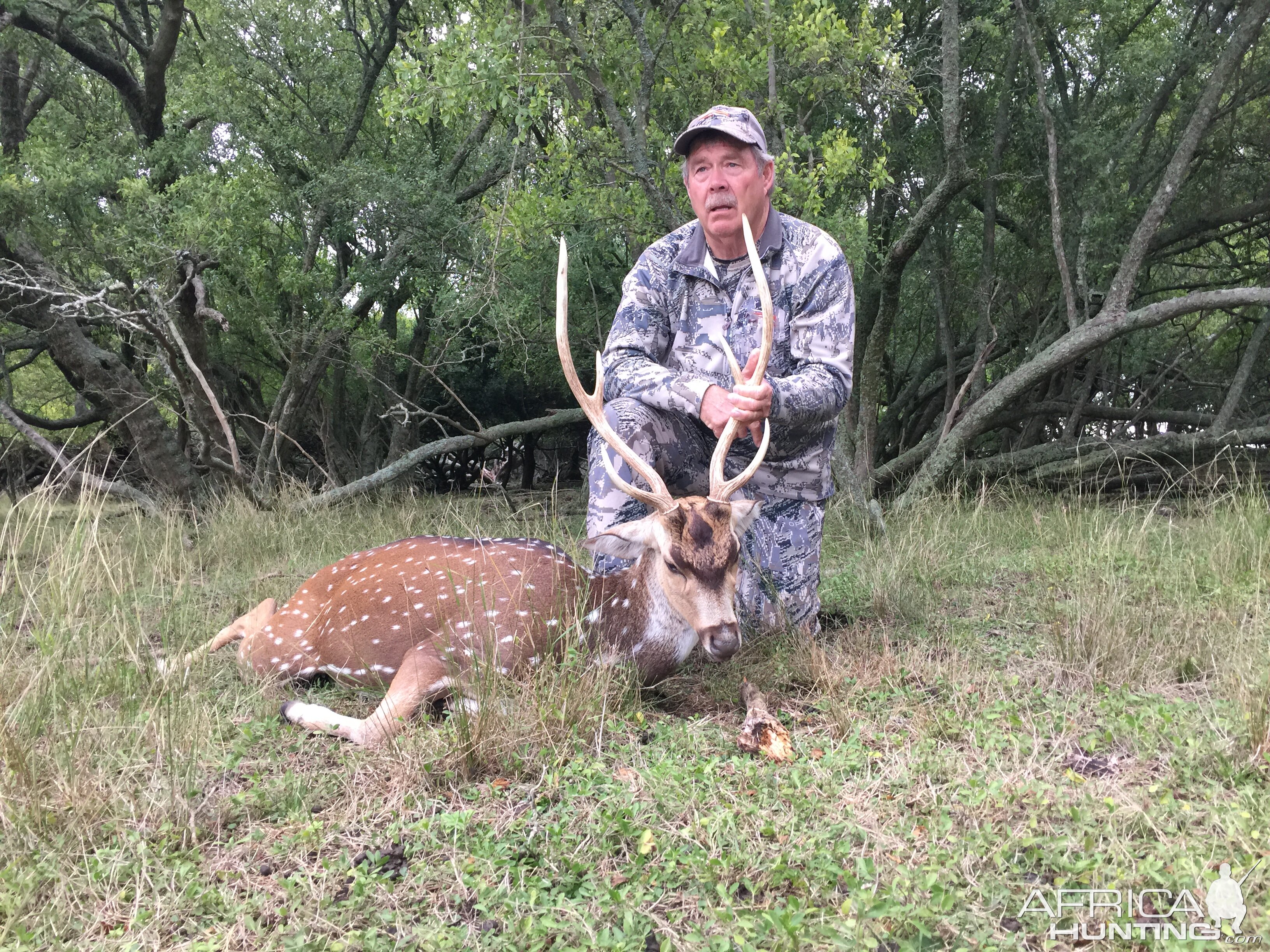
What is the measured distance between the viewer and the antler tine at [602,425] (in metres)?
3.04

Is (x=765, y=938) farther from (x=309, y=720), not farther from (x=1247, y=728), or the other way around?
(x=309, y=720)

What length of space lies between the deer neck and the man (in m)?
0.39

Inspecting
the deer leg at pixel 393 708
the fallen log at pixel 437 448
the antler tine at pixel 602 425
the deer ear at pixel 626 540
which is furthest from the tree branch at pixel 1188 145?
the deer leg at pixel 393 708

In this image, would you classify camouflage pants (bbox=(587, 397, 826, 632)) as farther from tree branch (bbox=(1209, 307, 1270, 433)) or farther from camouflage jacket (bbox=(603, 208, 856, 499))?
tree branch (bbox=(1209, 307, 1270, 433))

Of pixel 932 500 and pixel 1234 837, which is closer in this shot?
pixel 1234 837

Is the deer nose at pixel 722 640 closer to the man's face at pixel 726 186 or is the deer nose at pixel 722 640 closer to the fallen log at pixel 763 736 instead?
the fallen log at pixel 763 736

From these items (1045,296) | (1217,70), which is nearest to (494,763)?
(1217,70)

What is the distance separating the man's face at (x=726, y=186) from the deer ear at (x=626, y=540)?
1.42 meters

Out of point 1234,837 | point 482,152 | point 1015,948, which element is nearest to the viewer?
point 1015,948

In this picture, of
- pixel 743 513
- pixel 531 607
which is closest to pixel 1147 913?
pixel 743 513

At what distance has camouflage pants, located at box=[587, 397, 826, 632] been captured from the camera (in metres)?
3.58

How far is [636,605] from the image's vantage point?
313cm

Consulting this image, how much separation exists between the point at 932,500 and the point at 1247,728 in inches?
165

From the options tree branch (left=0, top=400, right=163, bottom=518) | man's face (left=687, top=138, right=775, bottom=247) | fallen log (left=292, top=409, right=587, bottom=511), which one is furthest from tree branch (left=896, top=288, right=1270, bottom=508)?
tree branch (left=0, top=400, right=163, bottom=518)
